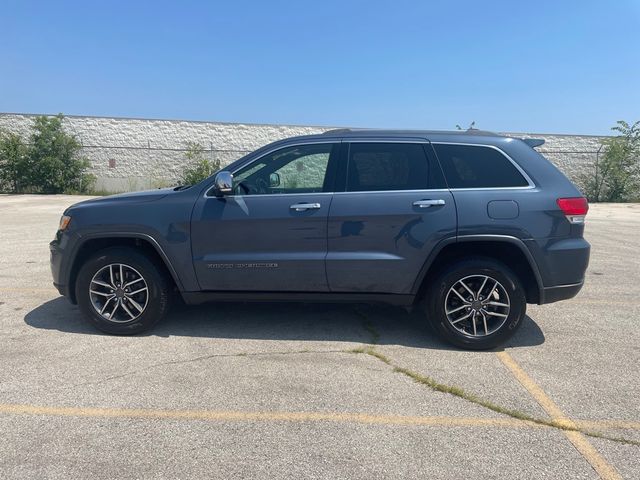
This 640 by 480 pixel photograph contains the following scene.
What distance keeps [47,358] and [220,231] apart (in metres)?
1.77

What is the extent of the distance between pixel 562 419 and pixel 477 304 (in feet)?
4.33

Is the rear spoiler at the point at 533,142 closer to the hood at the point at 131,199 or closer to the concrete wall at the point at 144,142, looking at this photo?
the hood at the point at 131,199

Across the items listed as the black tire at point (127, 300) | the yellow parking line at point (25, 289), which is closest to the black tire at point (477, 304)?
the black tire at point (127, 300)

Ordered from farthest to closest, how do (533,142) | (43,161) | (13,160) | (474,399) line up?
(13,160) → (43,161) → (533,142) → (474,399)

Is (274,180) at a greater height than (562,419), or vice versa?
(274,180)

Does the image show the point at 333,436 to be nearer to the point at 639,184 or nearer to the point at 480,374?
the point at 480,374

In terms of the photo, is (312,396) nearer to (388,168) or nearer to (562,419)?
(562,419)

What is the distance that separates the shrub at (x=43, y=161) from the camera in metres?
22.4

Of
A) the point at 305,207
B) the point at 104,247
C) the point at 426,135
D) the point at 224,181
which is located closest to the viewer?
the point at 224,181

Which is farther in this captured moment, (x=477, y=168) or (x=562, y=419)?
(x=477, y=168)

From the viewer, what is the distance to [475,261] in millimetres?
4473


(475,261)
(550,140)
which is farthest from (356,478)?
(550,140)

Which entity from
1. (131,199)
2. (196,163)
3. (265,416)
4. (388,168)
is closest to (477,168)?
(388,168)

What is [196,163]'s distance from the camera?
2388cm
